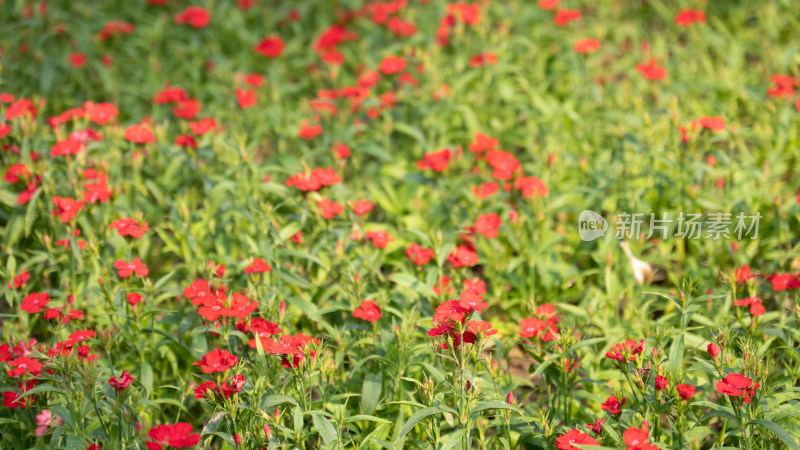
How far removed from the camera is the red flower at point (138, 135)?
12.1 feet

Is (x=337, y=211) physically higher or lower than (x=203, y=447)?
higher

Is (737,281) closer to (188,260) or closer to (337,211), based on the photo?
(337,211)

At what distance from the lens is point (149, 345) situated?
3258 millimetres

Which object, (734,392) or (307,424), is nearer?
(734,392)

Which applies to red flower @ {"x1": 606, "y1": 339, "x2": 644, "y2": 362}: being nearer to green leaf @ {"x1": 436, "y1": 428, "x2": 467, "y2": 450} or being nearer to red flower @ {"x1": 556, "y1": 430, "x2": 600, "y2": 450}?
red flower @ {"x1": 556, "y1": 430, "x2": 600, "y2": 450}

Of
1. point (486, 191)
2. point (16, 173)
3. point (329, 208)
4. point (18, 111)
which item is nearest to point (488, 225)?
point (486, 191)

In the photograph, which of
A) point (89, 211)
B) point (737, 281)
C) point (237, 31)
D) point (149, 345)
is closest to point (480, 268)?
point (737, 281)

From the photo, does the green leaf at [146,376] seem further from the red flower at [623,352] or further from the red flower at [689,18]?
the red flower at [689,18]

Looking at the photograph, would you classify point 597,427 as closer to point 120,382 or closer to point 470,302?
point 470,302

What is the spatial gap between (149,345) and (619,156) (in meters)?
2.70

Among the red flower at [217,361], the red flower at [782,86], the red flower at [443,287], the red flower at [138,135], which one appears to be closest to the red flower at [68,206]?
the red flower at [138,135]

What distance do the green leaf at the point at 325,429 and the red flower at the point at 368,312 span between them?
1.48ft

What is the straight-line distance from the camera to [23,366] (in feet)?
8.86

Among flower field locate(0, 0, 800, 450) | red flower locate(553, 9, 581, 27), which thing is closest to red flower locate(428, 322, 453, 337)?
flower field locate(0, 0, 800, 450)
